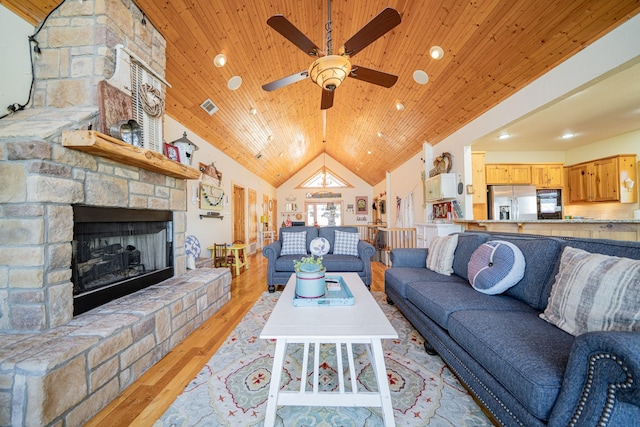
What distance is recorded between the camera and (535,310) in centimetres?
153

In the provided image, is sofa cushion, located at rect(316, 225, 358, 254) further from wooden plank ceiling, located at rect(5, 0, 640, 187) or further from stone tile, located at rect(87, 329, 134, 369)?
stone tile, located at rect(87, 329, 134, 369)

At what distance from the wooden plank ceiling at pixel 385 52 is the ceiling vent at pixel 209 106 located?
0.23 ft

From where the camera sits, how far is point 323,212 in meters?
11.2

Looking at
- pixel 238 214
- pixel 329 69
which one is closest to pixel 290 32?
pixel 329 69

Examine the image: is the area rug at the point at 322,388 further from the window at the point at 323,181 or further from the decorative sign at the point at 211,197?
the window at the point at 323,181

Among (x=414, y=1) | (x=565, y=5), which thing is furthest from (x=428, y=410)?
(x=414, y=1)

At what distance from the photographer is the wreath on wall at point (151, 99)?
215cm

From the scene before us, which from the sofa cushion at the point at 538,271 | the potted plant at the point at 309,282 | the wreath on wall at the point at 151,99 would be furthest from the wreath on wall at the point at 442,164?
the wreath on wall at the point at 151,99

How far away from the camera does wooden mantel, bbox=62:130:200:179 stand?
149 cm

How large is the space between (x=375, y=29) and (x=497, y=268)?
1.94 metres

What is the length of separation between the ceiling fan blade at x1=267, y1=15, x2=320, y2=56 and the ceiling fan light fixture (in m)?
0.23

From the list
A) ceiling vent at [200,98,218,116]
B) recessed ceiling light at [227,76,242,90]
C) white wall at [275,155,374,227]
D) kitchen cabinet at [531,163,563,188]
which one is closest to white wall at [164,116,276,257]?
ceiling vent at [200,98,218,116]

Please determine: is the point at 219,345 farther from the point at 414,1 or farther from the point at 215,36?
the point at 414,1

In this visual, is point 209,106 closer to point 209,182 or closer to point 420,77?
point 209,182
